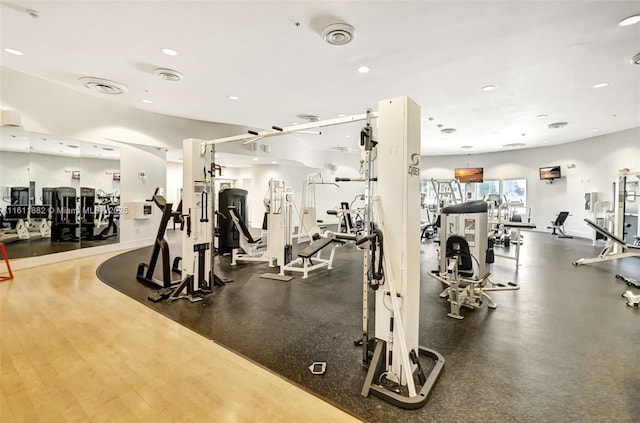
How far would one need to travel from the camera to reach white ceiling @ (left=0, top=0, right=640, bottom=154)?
3049 millimetres

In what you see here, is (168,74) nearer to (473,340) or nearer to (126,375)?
(126,375)

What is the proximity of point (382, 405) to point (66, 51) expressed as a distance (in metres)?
5.78

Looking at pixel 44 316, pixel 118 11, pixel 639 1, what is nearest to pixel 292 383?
pixel 44 316

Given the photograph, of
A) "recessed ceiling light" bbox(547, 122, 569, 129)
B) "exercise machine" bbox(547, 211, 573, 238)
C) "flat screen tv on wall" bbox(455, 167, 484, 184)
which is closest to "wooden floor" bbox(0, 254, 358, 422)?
"recessed ceiling light" bbox(547, 122, 569, 129)

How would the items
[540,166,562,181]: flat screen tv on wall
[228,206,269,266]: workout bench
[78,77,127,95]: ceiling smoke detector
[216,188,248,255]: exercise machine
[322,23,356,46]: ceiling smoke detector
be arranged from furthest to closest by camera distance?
[540,166,562,181]: flat screen tv on wall < [216,188,248,255]: exercise machine < [228,206,269,266]: workout bench < [78,77,127,95]: ceiling smoke detector < [322,23,356,46]: ceiling smoke detector

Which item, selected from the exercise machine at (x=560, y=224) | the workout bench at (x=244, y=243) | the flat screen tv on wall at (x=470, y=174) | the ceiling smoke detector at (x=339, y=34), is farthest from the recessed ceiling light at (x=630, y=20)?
the flat screen tv on wall at (x=470, y=174)

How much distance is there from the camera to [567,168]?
1059 cm

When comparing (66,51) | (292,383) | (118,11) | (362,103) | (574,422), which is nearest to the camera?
(574,422)

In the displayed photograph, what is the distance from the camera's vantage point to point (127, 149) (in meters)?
7.14

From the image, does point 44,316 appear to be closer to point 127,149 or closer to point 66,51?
point 66,51

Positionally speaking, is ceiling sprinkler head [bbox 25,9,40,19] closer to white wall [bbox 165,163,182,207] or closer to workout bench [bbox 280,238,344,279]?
workout bench [bbox 280,238,344,279]

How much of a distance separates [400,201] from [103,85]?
234 inches

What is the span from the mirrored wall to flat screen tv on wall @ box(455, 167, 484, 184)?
13.4 m

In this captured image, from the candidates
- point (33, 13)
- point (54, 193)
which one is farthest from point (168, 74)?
point (54, 193)
